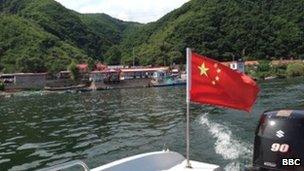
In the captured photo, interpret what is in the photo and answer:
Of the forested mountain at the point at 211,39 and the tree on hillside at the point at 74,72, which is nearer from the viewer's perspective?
the tree on hillside at the point at 74,72

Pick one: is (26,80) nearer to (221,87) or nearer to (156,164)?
(156,164)

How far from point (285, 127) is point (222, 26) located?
187 m

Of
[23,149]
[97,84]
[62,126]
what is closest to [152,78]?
[97,84]

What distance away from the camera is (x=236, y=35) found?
18788 centimetres

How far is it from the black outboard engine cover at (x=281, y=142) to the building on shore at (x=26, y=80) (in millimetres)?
131311

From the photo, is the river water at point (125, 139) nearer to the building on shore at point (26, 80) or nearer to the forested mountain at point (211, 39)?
the building on shore at point (26, 80)

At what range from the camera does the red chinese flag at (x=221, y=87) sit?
999 cm

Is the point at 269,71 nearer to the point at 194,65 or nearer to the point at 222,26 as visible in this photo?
the point at 222,26

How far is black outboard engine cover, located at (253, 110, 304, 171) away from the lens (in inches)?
388

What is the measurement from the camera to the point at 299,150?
389 inches

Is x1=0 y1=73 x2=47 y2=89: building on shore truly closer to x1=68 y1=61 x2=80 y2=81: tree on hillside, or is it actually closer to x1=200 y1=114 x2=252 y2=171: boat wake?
x1=68 y1=61 x2=80 y2=81: tree on hillside

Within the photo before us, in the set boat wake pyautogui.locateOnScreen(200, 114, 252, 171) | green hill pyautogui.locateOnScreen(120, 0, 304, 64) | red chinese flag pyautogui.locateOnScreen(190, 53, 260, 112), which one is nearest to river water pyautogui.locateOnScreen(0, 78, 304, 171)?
boat wake pyautogui.locateOnScreen(200, 114, 252, 171)

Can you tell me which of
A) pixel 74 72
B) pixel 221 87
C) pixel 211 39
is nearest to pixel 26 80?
pixel 74 72

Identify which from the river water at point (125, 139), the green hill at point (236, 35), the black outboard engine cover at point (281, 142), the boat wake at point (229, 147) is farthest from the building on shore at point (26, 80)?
the black outboard engine cover at point (281, 142)
